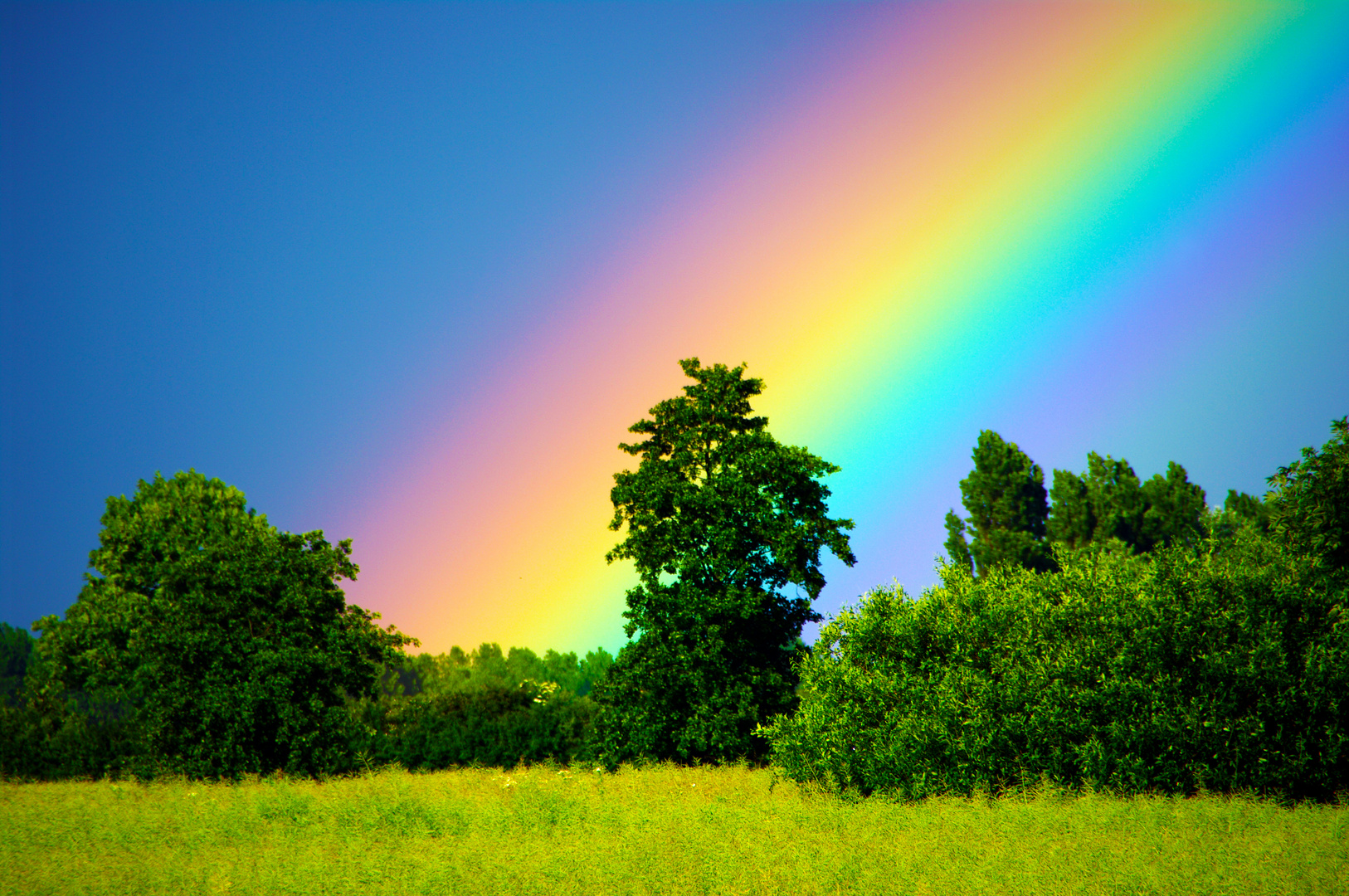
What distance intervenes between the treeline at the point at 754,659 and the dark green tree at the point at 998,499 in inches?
630

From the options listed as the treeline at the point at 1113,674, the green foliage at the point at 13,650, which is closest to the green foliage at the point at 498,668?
the green foliage at the point at 13,650

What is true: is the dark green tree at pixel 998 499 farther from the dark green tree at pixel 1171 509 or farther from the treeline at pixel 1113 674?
the treeline at pixel 1113 674

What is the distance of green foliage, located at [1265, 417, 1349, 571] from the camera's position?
66.5 feet

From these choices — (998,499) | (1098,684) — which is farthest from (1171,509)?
(1098,684)

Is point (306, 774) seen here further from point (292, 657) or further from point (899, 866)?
point (899, 866)

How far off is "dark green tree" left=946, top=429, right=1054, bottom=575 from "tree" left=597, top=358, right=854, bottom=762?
1472 inches

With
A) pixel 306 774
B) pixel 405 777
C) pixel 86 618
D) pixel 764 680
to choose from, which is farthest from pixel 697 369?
pixel 86 618

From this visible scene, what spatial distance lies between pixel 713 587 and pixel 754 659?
3074 millimetres

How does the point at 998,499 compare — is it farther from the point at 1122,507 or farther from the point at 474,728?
the point at 474,728

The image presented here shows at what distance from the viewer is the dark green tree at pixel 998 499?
216 feet

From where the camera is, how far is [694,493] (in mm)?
31578

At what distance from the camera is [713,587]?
104ft

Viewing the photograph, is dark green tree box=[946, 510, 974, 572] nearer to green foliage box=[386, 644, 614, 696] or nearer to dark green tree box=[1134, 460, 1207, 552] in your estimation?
dark green tree box=[1134, 460, 1207, 552]

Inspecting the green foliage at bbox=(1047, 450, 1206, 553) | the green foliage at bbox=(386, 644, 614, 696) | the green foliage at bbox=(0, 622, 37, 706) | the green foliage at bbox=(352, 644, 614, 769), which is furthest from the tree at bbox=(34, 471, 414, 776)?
the green foliage at bbox=(0, 622, 37, 706)
